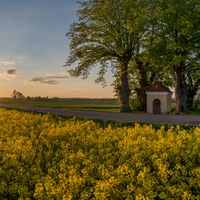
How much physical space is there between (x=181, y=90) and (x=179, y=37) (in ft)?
22.3

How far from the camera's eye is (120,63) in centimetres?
4331

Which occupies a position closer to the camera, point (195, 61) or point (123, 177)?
point (123, 177)

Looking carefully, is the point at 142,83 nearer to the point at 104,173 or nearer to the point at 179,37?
the point at 179,37

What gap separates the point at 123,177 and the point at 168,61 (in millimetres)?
32206

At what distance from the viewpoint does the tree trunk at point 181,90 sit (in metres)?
38.9

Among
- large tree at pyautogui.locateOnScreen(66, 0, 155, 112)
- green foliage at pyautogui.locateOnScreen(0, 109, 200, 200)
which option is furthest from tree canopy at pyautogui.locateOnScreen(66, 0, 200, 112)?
green foliage at pyautogui.locateOnScreen(0, 109, 200, 200)

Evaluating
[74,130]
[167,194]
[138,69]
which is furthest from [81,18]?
[167,194]

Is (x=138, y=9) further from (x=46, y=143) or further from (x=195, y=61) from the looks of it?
(x=46, y=143)

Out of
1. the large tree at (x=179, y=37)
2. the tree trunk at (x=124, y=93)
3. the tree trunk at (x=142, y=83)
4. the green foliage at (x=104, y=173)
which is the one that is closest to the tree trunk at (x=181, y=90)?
the large tree at (x=179, y=37)

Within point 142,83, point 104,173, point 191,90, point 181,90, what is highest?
point 142,83

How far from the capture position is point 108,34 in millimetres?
40562

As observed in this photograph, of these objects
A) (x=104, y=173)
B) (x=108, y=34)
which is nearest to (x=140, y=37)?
(x=108, y=34)

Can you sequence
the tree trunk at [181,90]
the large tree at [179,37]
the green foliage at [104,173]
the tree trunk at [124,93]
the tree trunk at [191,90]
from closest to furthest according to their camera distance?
the green foliage at [104,173] → the large tree at [179,37] → the tree trunk at [181,90] → the tree trunk at [124,93] → the tree trunk at [191,90]

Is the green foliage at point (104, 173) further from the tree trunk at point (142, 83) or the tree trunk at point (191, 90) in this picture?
the tree trunk at point (191, 90)
